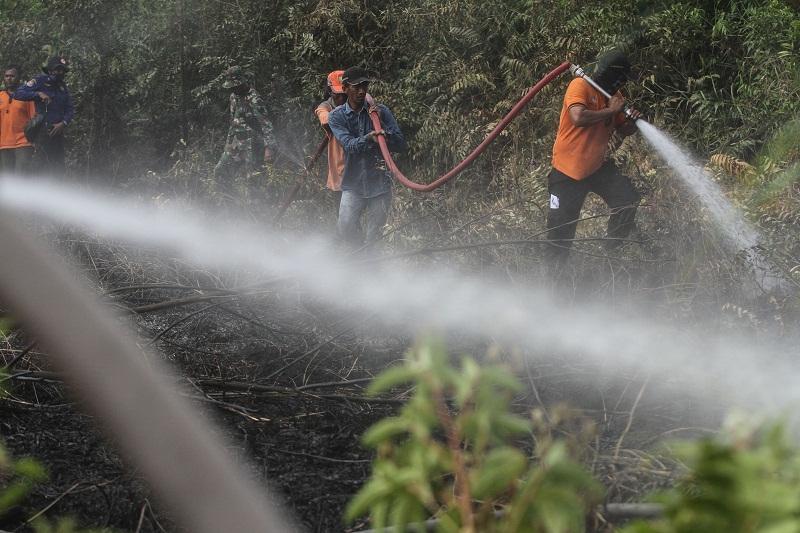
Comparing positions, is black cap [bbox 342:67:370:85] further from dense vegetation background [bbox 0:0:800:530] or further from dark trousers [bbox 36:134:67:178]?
dark trousers [bbox 36:134:67:178]

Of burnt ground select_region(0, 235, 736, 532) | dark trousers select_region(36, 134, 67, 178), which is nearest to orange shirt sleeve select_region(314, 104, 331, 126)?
burnt ground select_region(0, 235, 736, 532)

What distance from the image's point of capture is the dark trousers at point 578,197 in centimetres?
631

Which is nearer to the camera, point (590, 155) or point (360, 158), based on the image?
point (590, 155)

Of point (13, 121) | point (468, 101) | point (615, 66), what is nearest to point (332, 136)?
point (615, 66)

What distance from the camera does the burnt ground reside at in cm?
323

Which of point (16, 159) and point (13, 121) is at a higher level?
point (13, 121)

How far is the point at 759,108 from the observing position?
329 inches

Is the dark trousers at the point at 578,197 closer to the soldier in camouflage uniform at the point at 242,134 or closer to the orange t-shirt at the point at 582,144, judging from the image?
the orange t-shirt at the point at 582,144

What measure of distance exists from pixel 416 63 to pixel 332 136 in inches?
180

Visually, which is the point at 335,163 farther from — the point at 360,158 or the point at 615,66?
the point at 615,66

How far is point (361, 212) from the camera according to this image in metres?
7.37

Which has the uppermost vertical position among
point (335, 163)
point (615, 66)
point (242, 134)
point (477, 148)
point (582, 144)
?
point (615, 66)

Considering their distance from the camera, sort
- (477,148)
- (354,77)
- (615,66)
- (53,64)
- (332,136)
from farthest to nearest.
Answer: (53,64)
(332,136)
(354,77)
(477,148)
(615,66)

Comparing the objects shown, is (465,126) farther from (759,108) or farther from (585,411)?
(585,411)
